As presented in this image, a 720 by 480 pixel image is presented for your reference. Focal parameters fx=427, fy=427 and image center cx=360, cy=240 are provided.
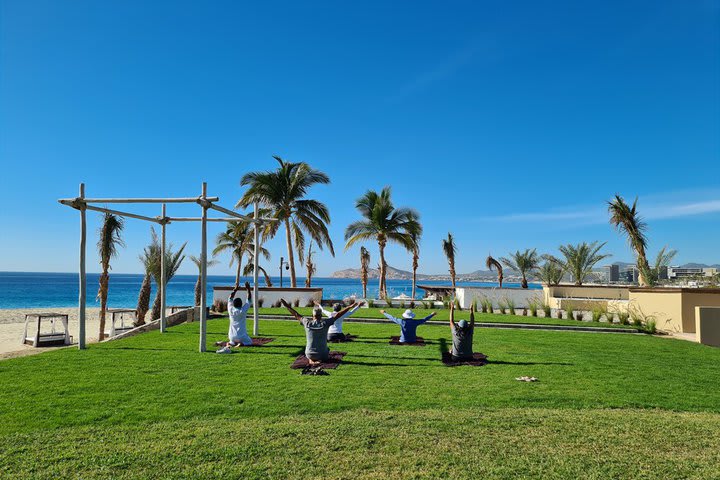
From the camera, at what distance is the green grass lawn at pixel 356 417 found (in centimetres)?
443

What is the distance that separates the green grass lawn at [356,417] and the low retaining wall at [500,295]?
1680 centimetres

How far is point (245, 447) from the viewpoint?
481cm

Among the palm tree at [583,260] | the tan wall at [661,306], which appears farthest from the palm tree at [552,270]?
the tan wall at [661,306]

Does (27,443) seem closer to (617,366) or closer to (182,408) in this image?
(182,408)

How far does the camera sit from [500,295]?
28.0m

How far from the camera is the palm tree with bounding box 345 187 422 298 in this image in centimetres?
3119

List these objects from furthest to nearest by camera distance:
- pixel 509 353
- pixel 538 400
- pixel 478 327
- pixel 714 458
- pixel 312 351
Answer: pixel 478 327
pixel 509 353
pixel 312 351
pixel 538 400
pixel 714 458

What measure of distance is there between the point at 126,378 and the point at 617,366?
1037 cm

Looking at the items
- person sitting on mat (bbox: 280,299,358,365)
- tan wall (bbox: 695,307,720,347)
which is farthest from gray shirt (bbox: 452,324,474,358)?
tan wall (bbox: 695,307,720,347)

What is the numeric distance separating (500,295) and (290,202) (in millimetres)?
14894

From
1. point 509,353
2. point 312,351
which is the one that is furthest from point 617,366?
point 312,351

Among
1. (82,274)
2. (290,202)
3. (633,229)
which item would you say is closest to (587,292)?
(633,229)

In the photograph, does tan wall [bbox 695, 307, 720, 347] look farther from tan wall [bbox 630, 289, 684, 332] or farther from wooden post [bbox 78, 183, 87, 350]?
wooden post [bbox 78, 183, 87, 350]

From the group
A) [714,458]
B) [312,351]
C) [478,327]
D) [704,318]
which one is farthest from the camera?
[478,327]
